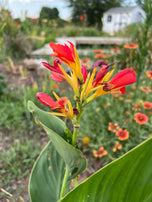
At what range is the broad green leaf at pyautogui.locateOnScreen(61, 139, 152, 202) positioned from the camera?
40 cm

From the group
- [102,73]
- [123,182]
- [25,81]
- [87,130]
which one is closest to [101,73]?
[102,73]

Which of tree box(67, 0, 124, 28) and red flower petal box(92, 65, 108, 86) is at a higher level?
tree box(67, 0, 124, 28)

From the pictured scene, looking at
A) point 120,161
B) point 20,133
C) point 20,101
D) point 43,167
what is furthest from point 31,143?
point 120,161

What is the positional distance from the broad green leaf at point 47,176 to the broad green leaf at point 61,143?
289mm

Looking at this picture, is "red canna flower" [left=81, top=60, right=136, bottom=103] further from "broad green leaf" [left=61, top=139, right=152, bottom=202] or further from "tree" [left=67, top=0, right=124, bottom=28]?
"tree" [left=67, top=0, right=124, bottom=28]

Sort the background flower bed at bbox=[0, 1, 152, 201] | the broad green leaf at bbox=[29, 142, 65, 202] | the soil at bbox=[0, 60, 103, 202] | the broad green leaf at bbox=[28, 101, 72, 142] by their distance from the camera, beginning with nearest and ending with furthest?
the broad green leaf at bbox=[28, 101, 72, 142]
the broad green leaf at bbox=[29, 142, 65, 202]
the soil at bbox=[0, 60, 103, 202]
the background flower bed at bbox=[0, 1, 152, 201]

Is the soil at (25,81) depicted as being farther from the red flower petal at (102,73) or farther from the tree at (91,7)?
the tree at (91,7)

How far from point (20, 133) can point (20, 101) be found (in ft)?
1.50

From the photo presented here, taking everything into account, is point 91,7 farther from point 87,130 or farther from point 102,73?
point 102,73

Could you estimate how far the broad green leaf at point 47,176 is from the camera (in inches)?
31.0

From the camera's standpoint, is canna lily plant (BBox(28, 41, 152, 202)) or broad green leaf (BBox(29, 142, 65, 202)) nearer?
canna lily plant (BBox(28, 41, 152, 202))

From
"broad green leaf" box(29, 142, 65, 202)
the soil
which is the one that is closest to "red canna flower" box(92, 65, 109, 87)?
"broad green leaf" box(29, 142, 65, 202)

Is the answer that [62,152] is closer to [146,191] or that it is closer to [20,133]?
[146,191]

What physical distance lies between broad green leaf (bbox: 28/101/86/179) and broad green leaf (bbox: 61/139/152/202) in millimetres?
62
